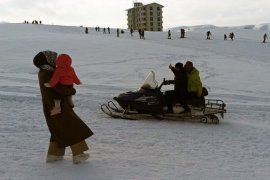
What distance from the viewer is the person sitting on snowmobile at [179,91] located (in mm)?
9641

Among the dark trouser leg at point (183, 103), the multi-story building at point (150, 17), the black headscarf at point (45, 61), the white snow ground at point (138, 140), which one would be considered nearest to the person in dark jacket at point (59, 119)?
the black headscarf at point (45, 61)

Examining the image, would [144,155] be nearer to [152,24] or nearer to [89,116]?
[89,116]

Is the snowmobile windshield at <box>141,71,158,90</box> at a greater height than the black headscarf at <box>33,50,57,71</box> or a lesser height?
lesser

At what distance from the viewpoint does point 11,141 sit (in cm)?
693

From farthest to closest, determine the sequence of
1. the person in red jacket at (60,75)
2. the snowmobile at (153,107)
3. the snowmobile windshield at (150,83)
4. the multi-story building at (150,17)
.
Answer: the multi-story building at (150,17)
the snowmobile windshield at (150,83)
the snowmobile at (153,107)
the person in red jacket at (60,75)

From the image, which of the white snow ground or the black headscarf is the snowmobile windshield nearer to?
the white snow ground

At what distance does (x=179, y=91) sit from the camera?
965 centimetres

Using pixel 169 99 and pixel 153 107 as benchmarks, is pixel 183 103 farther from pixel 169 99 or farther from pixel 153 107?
pixel 153 107

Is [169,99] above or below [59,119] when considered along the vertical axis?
below

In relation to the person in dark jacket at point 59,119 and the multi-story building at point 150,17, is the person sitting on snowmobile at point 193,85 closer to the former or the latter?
the person in dark jacket at point 59,119

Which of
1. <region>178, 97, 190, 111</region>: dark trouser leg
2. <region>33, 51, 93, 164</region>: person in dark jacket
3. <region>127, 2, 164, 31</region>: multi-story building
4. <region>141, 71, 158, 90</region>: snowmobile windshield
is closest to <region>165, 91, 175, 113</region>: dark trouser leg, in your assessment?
<region>178, 97, 190, 111</region>: dark trouser leg

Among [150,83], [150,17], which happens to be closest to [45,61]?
[150,83]

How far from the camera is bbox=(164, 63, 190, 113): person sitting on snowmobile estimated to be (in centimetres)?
964

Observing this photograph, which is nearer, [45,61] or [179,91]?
[45,61]
